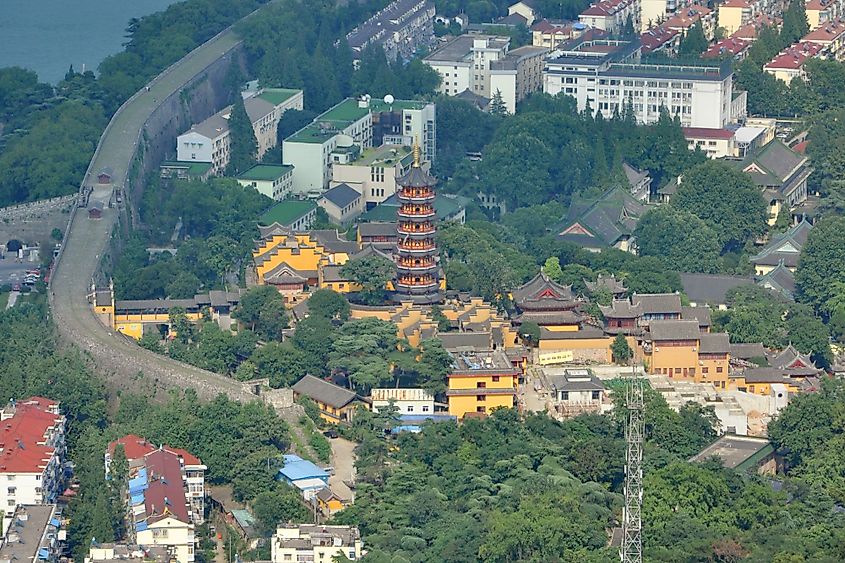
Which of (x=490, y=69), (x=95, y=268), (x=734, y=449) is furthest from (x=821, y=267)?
(x=490, y=69)

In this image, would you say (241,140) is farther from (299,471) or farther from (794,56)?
(299,471)

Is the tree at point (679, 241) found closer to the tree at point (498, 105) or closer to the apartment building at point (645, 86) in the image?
the apartment building at point (645, 86)

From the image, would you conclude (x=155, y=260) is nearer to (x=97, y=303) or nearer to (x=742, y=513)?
(x=97, y=303)

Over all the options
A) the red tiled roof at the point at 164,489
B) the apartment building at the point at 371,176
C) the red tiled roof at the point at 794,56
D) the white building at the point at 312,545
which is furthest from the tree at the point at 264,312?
the red tiled roof at the point at 794,56

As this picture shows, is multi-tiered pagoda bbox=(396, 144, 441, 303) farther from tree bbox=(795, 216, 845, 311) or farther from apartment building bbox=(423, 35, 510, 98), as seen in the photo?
apartment building bbox=(423, 35, 510, 98)

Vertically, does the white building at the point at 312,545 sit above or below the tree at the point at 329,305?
below

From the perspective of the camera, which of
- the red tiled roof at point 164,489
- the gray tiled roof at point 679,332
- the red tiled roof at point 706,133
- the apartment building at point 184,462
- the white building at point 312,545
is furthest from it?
the red tiled roof at point 706,133

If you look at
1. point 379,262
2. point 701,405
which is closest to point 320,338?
point 379,262
